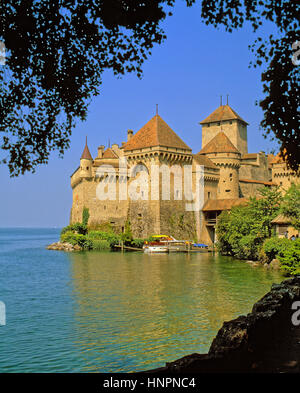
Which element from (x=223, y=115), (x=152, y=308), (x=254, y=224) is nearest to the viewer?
(x=152, y=308)

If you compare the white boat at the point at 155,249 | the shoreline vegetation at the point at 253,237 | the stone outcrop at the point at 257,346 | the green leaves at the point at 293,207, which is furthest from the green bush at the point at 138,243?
the stone outcrop at the point at 257,346

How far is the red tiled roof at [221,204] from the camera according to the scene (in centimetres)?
4109

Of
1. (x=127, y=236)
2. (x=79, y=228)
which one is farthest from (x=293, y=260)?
(x=79, y=228)

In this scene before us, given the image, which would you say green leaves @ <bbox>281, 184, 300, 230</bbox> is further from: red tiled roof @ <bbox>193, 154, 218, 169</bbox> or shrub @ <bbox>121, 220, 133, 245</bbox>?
red tiled roof @ <bbox>193, 154, 218, 169</bbox>

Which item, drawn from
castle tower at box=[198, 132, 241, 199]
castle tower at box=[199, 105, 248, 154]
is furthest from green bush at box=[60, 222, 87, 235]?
castle tower at box=[199, 105, 248, 154]

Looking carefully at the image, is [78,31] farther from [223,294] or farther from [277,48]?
[223,294]

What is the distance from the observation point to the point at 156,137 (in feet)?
142

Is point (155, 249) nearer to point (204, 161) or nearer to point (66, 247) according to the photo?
point (66, 247)

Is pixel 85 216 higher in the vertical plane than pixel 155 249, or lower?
higher

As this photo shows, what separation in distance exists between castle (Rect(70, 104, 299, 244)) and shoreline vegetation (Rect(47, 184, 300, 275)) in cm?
196

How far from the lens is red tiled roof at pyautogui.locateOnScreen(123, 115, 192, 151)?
142 feet

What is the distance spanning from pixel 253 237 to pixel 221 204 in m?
14.2

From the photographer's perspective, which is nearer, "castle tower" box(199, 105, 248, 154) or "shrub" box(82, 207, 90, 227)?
"shrub" box(82, 207, 90, 227)
